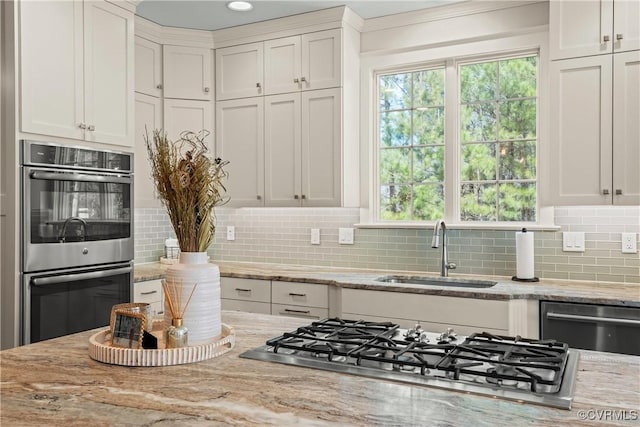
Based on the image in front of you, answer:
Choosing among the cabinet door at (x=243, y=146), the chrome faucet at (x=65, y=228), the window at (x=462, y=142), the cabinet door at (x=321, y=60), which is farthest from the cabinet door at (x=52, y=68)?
the window at (x=462, y=142)

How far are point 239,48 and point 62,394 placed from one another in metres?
3.32

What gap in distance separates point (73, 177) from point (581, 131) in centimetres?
289

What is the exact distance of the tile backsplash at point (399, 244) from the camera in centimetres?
321

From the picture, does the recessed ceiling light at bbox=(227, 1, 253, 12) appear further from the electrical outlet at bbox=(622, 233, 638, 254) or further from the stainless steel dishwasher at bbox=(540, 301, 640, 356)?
the electrical outlet at bbox=(622, 233, 638, 254)

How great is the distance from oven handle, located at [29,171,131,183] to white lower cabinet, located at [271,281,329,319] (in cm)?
123

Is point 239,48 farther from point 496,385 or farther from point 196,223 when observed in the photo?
point 496,385

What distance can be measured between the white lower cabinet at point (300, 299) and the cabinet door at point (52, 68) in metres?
1.59

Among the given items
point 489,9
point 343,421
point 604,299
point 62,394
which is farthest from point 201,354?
point 489,9

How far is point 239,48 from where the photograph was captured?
4.08m

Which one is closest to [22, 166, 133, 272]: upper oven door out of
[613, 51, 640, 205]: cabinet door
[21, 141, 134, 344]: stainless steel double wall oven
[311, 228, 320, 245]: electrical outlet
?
[21, 141, 134, 344]: stainless steel double wall oven

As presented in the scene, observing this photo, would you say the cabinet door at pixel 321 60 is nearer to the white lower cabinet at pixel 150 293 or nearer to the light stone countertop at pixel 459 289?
the light stone countertop at pixel 459 289

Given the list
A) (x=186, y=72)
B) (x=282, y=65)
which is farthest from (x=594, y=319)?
(x=186, y=72)

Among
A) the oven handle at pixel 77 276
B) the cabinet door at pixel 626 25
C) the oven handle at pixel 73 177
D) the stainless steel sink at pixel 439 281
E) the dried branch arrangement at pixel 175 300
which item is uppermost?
the cabinet door at pixel 626 25

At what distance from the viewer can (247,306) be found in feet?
12.1
